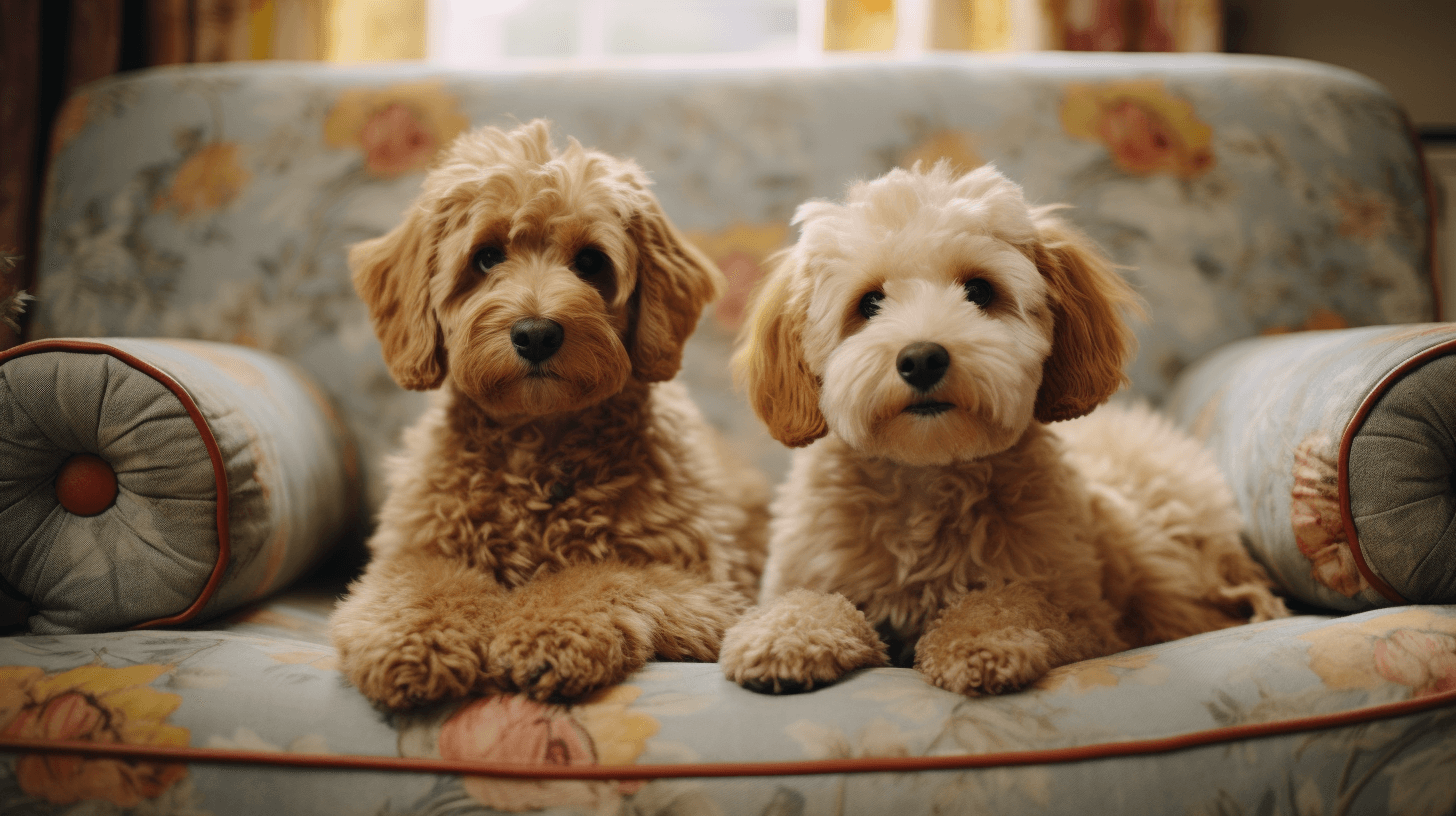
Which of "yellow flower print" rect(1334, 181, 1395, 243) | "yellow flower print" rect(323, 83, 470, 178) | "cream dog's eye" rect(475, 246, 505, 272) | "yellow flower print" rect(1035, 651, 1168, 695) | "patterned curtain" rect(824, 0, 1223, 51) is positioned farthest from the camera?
"patterned curtain" rect(824, 0, 1223, 51)

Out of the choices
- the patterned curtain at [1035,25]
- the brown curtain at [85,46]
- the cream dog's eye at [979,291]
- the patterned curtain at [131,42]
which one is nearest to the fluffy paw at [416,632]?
the cream dog's eye at [979,291]

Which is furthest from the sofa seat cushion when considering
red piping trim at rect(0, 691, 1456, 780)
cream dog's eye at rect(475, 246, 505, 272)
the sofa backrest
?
the sofa backrest

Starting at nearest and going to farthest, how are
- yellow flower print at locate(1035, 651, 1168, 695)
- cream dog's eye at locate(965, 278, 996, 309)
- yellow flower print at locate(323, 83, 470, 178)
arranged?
yellow flower print at locate(1035, 651, 1168, 695) < cream dog's eye at locate(965, 278, 996, 309) < yellow flower print at locate(323, 83, 470, 178)

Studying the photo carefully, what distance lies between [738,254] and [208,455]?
133 centimetres

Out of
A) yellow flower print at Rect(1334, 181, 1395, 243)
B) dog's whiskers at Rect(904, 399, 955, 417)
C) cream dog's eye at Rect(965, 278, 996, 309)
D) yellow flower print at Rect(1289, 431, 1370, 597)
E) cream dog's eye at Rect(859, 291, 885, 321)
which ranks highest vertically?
yellow flower print at Rect(1334, 181, 1395, 243)

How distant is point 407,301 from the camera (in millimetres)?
1498

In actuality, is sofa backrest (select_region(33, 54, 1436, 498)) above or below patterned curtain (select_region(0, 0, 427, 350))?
below

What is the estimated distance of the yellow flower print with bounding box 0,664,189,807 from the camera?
1.03m

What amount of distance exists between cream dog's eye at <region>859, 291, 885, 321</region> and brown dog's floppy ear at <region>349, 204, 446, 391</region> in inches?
31.0

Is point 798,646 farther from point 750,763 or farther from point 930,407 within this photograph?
point 930,407

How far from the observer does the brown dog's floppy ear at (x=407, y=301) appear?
58.4 inches

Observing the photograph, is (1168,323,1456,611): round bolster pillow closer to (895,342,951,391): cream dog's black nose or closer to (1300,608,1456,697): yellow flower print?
(1300,608,1456,697): yellow flower print

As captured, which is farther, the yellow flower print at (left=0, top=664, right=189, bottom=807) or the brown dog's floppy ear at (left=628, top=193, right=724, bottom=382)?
the brown dog's floppy ear at (left=628, top=193, right=724, bottom=382)

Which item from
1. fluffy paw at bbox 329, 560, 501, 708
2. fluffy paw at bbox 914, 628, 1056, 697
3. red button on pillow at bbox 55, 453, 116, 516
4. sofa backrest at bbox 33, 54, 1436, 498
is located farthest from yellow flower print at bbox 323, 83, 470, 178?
fluffy paw at bbox 914, 628, 1056, 697
